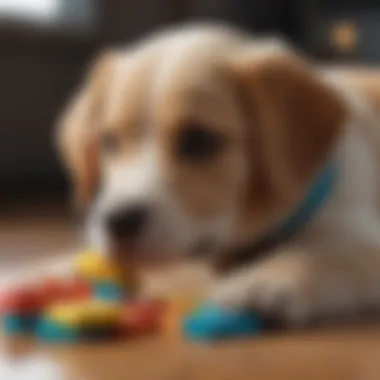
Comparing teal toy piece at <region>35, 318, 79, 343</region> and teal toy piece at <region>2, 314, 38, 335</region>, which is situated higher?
teal toy piece at <region>2, 314, 38, 335</region>

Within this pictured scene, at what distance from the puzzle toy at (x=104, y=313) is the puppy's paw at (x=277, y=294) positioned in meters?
0.02

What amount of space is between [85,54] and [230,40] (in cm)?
154

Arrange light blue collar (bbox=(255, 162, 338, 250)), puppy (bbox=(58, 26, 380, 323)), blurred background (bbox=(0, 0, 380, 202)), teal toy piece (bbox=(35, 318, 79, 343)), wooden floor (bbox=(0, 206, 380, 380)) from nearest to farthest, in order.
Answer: wooden floor (bbox=(0, 206, 380, 380))
teal toy piece (bbox=(35, 318, 79, 343))
puppy (bbox=(58, 26, 380, 323))
light blue collar (bbox=(255, 162, 338, 250))
blurred background (bbox=(0, 0, 380, 202))

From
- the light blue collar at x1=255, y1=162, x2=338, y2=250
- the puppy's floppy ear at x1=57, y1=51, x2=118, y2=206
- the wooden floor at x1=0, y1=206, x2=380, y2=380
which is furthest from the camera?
the puppy's floppy ear at x1=57, y1=51, x2=118, y2=206

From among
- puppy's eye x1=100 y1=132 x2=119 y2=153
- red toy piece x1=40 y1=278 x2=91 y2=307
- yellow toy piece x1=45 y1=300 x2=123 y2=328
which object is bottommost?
yellow toy piece x1=45 y1=300 x2=123 y2=328

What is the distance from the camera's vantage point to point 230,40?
1.71m

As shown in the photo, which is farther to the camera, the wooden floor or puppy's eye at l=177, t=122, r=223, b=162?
puppy's eye at l=177, t=122, r=223, b=162

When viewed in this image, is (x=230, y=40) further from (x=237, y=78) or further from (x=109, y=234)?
(x=109, y=234)

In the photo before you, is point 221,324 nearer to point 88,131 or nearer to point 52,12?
point 88,131

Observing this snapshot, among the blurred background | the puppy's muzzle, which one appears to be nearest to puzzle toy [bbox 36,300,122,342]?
the puppy's muzzle

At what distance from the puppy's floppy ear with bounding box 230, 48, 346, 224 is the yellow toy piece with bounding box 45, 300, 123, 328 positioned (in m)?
0.30

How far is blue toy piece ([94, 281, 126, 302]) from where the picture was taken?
5.07 feet

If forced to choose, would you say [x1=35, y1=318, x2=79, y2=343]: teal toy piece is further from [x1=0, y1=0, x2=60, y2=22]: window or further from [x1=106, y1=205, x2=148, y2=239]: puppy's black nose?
[x1=0, y1=0, x2=60, y2=22]: window

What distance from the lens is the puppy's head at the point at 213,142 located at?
1492 mm
